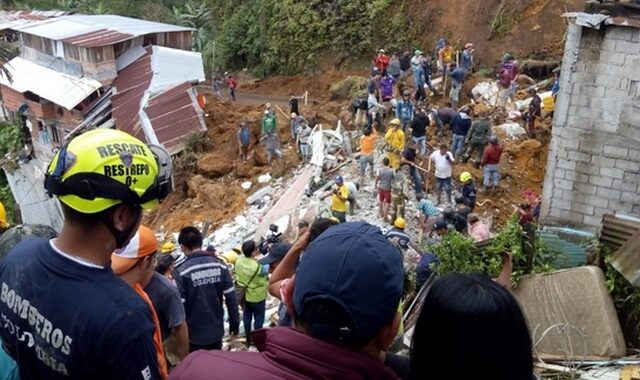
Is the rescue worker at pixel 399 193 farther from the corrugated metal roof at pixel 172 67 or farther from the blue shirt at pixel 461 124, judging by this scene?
the corrugated metal roof at pixel 172 67

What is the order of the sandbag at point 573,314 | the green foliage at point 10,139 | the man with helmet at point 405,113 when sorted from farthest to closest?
the green foliage at point 10,139
the man with helmet at point 405,113
the sandbag at point 573,314

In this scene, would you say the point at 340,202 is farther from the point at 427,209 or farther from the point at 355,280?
the point at 355,280

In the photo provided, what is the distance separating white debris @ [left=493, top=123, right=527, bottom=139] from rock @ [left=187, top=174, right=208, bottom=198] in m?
7.89

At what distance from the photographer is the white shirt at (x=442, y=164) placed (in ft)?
40.7

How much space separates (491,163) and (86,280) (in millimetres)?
11719

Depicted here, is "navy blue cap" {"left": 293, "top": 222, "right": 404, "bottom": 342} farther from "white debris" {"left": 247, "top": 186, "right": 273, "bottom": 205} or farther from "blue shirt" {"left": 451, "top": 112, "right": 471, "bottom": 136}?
"white debris" {"left": 247, "top": 186, "right": 273, "bottom": 205}

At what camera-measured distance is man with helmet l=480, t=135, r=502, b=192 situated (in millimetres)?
12758

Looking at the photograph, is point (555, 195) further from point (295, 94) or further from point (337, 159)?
point (295, 94)

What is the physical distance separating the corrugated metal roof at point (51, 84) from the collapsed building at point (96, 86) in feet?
0.10

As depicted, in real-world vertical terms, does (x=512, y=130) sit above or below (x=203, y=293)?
below

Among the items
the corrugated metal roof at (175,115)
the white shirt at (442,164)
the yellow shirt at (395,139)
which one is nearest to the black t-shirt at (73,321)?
the white shirt at (442,164)

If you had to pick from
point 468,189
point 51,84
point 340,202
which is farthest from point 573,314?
point 51,84

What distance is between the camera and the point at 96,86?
19.4 m

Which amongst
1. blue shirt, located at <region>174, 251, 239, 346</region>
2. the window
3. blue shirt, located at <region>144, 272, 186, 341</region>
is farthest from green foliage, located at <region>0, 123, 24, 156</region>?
blue shirt, located at <region>144, 272, 186, 341</region>
